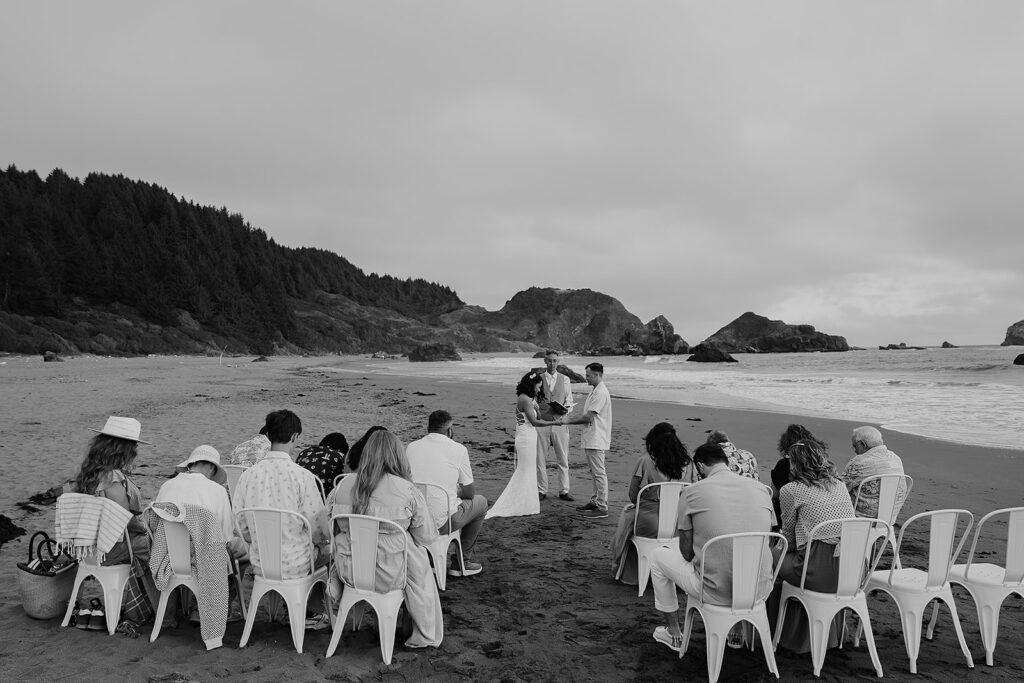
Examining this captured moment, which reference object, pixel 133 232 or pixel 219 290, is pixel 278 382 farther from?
pixel 133 232

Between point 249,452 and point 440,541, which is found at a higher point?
point 249,452

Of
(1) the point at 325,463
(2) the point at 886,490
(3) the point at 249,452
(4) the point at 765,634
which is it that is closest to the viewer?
(4) the point at 765,634

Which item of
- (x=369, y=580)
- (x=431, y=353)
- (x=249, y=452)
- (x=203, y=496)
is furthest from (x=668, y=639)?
(x=431, y=353)

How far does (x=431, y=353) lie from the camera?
67.1m

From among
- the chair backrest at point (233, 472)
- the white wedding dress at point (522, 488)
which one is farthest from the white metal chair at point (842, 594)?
the chair backrest at point (233, 472)

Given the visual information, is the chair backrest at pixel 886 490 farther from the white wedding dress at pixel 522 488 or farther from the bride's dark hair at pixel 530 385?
the bride's dark hair at pixel 530 385

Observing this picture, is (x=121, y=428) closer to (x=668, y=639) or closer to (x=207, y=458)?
(x=207, y=458)

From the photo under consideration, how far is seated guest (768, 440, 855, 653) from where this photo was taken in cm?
378

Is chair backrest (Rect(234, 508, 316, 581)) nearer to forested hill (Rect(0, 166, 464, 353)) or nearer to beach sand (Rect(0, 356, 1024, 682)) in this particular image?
beach sand (Rect(0, 356, 1024, 682))

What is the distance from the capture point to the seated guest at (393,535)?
3963 millimetres

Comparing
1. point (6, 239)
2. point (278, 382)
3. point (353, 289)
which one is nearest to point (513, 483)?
point (278, 382)

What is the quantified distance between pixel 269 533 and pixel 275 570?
0.26 meters

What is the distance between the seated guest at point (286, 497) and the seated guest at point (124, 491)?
0.75 metres

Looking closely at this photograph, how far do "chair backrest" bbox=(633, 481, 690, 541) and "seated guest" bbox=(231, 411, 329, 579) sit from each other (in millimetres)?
2505
